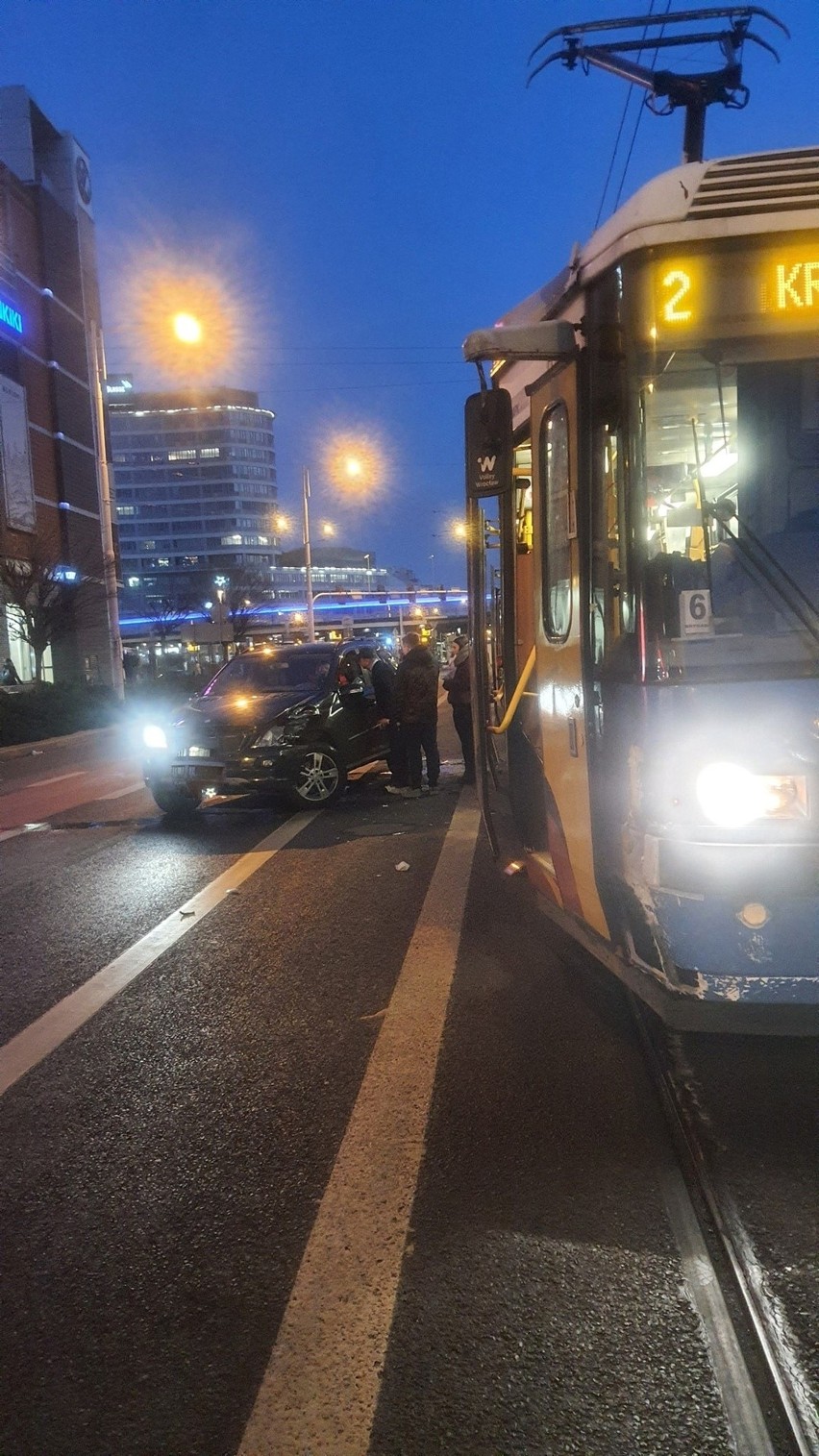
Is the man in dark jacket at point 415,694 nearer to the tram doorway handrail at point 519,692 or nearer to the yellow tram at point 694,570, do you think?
the tram doorway handrail at point 519,692

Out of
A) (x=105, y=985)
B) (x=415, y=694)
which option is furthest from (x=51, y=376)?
(x=105, y=985)

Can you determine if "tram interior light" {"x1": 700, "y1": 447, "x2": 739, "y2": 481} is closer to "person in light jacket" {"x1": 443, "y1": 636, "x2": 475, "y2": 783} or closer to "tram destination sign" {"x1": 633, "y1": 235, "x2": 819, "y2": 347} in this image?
"tram destination sign" {"x1": 633, "y1": 235, "x2": 819, "y2": 347}

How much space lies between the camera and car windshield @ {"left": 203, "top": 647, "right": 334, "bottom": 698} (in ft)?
38.0

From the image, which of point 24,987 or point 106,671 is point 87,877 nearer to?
point 24,987

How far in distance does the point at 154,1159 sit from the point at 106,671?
4855 cm

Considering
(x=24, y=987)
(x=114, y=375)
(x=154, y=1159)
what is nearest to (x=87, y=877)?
(x=24, y=987)

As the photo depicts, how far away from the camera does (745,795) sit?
3.23 meters

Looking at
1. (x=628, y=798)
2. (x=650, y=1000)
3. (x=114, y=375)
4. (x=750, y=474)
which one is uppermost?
(x=114, y=375)

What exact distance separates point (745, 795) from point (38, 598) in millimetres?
31302

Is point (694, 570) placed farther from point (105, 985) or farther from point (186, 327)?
point (186, 327)

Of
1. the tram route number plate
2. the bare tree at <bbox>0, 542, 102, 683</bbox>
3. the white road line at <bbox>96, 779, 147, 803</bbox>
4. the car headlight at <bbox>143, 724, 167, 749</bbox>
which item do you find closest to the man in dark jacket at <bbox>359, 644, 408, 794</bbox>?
the car headlight at <bbox>143, 724, 167, 749</bbox>

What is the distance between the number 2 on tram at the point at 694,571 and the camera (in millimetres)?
3238

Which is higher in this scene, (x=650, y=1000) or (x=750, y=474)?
(x=750, y=474)

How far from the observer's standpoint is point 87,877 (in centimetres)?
846
